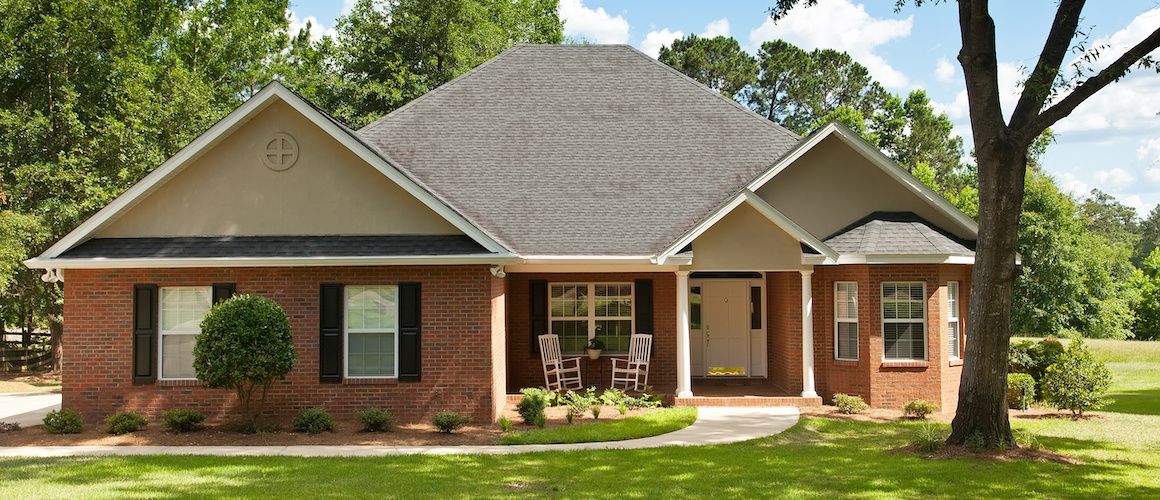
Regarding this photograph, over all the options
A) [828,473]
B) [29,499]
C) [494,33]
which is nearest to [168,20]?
[494,33]

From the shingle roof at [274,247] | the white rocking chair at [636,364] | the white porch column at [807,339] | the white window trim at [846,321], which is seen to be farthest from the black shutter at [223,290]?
the white window trim at [846,321]

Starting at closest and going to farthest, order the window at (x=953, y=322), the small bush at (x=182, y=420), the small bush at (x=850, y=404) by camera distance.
A: 1. the small bush at (x=182, y=420)
2. the small bush at (x=850, y=404)
3. the window at (x=953, y=322)

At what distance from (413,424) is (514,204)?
5.07 metres

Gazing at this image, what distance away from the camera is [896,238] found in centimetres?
1580

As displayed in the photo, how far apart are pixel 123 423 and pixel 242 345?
2.42m

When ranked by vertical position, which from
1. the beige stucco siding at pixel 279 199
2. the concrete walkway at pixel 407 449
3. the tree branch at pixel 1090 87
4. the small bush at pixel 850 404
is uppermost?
the tree branch at pixel 1090 87

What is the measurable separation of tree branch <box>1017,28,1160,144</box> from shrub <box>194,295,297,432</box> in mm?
10691

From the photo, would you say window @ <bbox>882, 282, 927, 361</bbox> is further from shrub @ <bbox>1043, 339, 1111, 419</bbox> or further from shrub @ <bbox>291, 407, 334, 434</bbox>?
shrub @ <bbox>291, 407, 334, 434</bbox>

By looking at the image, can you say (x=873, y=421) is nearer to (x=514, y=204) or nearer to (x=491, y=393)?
(x=491, y=393)

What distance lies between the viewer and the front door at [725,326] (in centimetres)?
1898

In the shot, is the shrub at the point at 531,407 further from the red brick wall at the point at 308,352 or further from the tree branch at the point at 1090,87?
the tree branch at the point at 1090,87

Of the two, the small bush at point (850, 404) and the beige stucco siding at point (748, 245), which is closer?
the small bush at point (850, 404)

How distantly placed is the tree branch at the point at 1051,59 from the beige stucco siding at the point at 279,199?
331 inches

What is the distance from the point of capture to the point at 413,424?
14.1 m
